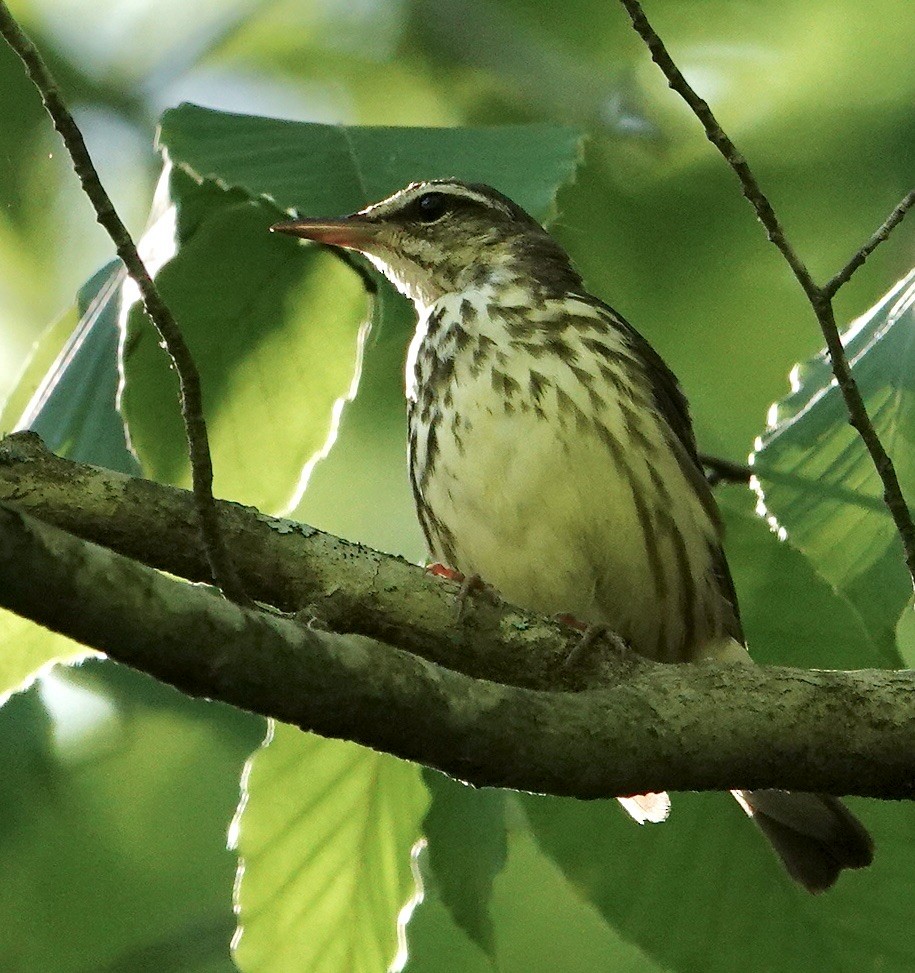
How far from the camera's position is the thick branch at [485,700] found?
186cm

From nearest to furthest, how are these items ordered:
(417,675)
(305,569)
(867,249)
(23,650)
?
(417,675) < (305,569) < (867,249) < (23,650)

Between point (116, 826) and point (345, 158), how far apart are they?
3402 mm

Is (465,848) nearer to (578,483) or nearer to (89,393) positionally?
(578,483)

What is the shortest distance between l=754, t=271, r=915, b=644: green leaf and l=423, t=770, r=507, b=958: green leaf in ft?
2.79

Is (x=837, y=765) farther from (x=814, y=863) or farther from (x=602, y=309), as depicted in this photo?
(x=602, y=309)

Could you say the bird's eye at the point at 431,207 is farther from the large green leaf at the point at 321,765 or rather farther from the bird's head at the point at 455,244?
the large green leaf at the point at 321,765


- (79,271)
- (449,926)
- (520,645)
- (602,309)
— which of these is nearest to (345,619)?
(520,645)

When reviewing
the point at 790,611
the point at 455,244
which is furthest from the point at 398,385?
the point at 790,611

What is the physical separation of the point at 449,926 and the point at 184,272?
2.46 metres

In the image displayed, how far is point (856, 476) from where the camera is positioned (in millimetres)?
3520

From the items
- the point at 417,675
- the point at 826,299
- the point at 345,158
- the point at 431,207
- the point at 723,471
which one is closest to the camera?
the point at 417,675

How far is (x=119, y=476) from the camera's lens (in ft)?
8.84

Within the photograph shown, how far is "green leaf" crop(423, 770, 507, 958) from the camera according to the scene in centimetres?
331

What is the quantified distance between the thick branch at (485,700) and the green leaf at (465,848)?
0.72 m
